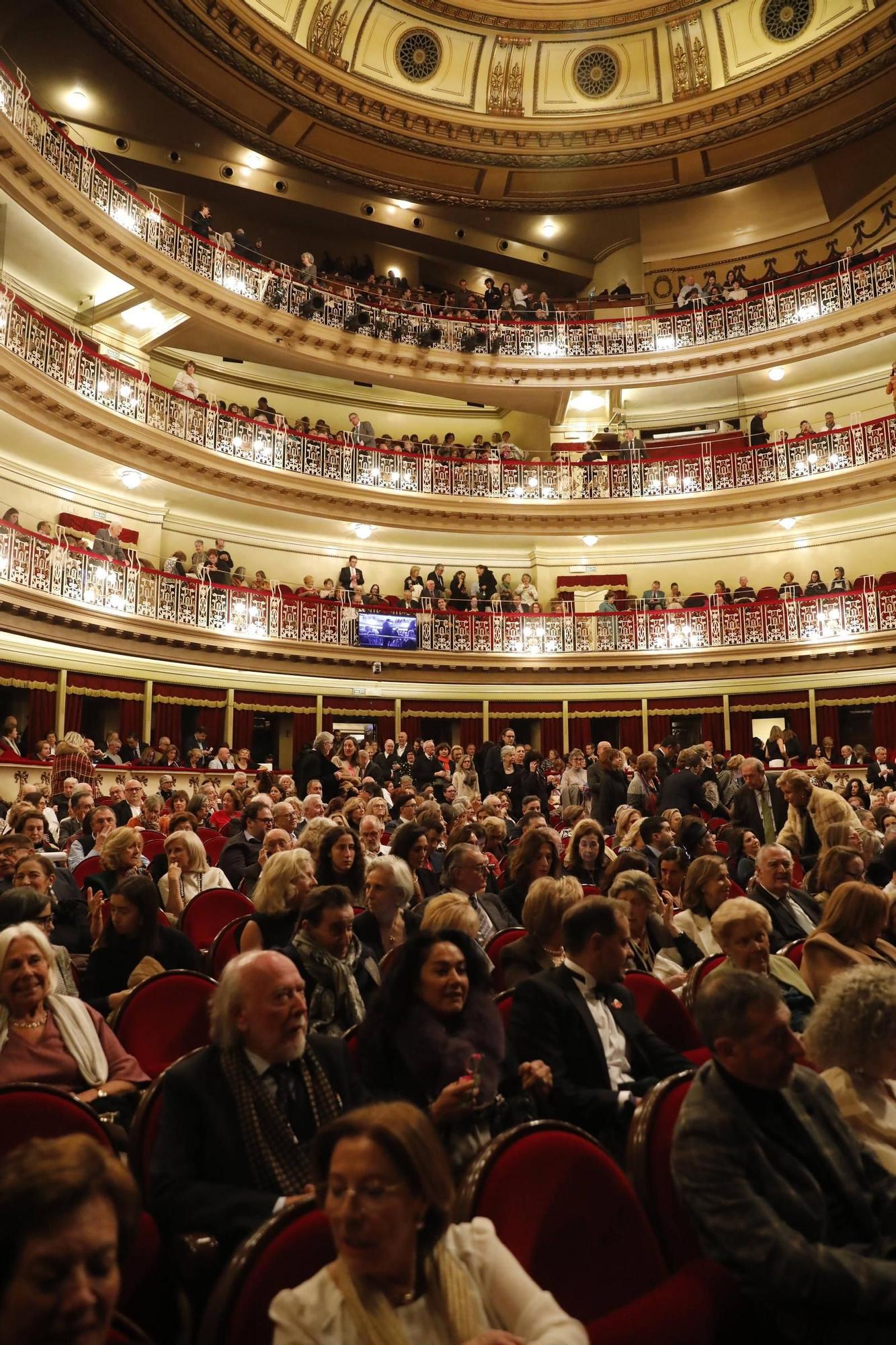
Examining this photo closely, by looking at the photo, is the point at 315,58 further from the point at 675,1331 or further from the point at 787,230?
the point at 675,1331

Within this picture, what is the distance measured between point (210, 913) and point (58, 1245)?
3853 mm

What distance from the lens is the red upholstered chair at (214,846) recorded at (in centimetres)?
749

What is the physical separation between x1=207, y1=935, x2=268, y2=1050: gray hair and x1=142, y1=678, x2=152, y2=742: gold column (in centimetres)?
1363

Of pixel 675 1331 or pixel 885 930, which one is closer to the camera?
pixel 675 1331

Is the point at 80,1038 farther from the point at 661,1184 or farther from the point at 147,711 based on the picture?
the point at 147,711

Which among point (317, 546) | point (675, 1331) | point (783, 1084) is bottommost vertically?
point (675, 1331)

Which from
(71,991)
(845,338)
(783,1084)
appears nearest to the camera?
(783,1084)

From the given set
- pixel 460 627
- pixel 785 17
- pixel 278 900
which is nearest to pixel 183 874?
pixel 278 900

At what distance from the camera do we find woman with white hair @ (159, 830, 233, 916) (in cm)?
520

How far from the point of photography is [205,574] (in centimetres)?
1590

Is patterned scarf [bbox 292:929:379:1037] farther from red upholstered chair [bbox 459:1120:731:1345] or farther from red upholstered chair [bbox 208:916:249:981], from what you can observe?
red upholstered chair [bbox 459:1120:731:1345]

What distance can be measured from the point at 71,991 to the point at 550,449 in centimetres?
1851

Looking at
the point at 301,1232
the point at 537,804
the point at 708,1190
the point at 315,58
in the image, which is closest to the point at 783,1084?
the point at 708,1190

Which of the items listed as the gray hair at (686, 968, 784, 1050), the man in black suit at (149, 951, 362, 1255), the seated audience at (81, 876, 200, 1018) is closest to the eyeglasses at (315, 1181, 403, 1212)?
the man in black suit at (149, 951, 362, 1255)
